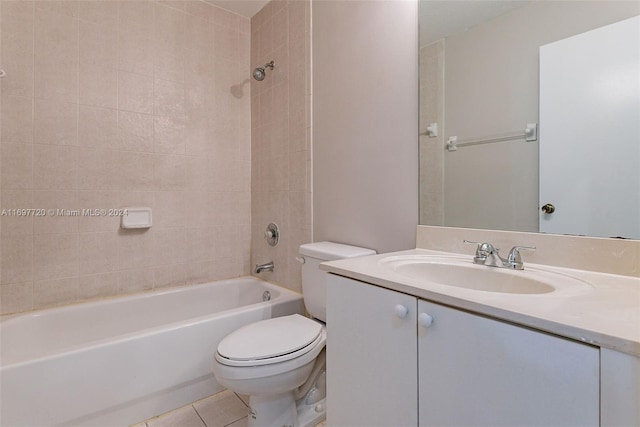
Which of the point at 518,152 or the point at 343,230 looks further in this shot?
the point at 343,230

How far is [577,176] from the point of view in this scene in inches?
36.4

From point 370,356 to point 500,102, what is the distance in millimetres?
960

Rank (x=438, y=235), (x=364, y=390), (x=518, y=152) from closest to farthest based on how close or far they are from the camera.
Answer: (x=364, y=390) → (x=518, y=152) → (x=438, y=235)

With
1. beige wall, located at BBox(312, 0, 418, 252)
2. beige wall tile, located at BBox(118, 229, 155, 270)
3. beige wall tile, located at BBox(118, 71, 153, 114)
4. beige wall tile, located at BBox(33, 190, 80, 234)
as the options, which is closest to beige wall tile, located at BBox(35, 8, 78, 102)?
beige wall tile, located at BBox(118, 71, 153, 114)

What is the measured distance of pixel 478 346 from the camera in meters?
0.63

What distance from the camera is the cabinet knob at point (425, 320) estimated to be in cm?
71

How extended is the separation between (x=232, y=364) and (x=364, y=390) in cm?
51

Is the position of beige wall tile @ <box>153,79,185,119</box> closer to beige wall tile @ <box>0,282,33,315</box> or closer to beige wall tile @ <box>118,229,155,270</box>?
beige wall tile @ <box>118,229,155,270</box>

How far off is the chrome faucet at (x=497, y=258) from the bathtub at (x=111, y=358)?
1132 millimetres

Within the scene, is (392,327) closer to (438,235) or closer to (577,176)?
(438,235)

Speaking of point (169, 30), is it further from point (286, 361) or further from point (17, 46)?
point (286, 361)

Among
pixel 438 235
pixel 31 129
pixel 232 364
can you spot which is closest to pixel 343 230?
pixel 438 235

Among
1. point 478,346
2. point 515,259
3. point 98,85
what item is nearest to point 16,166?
point 98,85

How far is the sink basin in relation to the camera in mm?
827
